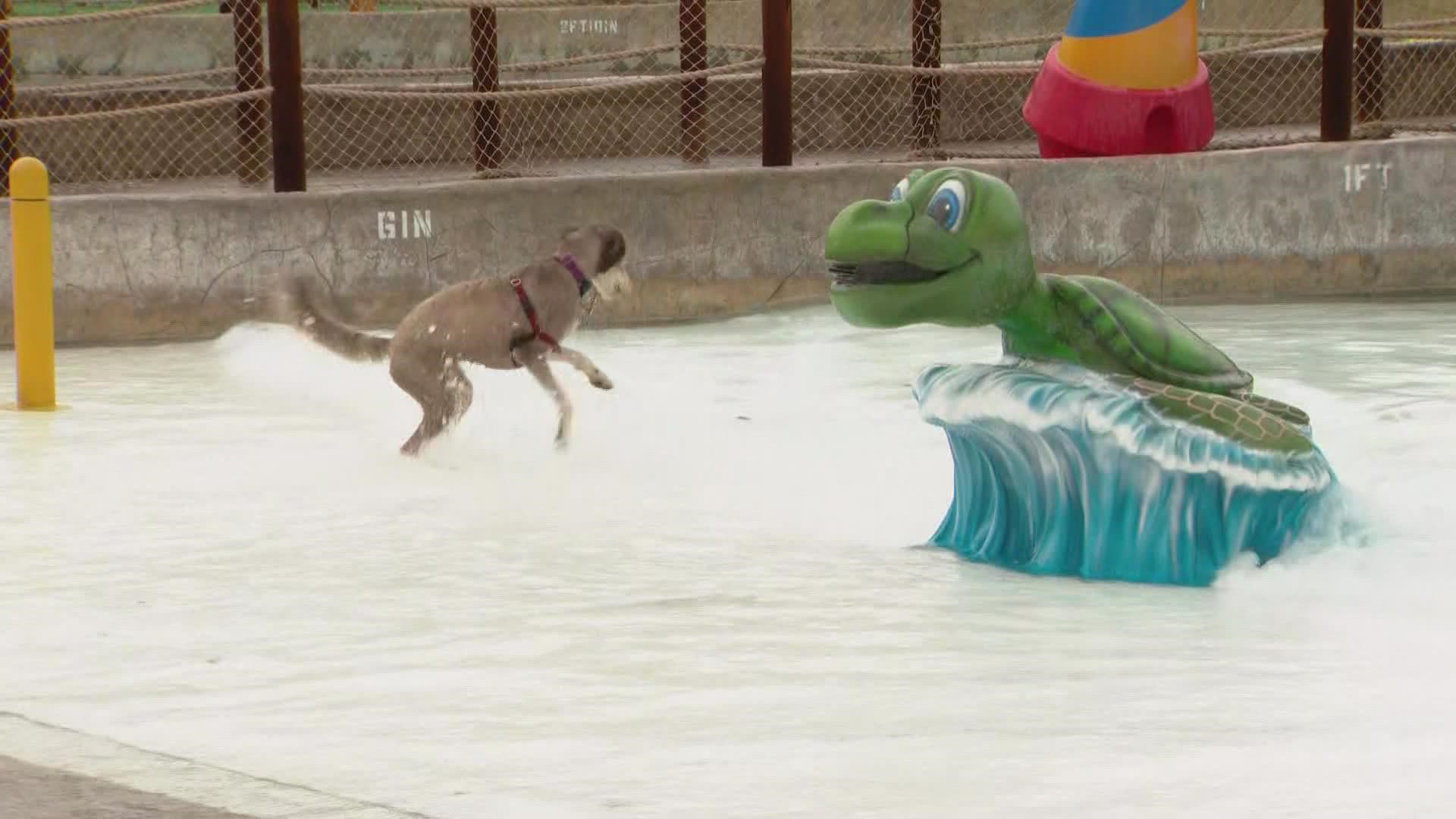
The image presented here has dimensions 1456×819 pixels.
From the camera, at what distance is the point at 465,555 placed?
805 cm

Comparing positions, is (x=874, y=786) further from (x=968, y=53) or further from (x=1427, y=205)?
(x=968, y=53)

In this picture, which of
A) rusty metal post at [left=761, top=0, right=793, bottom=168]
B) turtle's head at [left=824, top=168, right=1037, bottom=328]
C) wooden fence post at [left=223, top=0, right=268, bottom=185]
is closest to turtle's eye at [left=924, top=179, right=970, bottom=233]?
turtle's head at [left=824, top=168, right=1037, bottom=328]

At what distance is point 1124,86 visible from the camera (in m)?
15.6

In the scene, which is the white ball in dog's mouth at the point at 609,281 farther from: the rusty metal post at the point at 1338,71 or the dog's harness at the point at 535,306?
the rusty metal post at the point at 1338,71

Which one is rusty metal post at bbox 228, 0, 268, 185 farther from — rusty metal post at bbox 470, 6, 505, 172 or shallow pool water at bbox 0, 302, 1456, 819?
shallow pool water at bbox 0, 302, 1456, 819

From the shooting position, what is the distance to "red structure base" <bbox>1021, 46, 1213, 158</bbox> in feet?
51.3

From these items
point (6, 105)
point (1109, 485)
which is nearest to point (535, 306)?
point (1109, 485)

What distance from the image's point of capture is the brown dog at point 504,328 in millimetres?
10055

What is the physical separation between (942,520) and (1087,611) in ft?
4.63

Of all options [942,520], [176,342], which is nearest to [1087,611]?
[942,520]

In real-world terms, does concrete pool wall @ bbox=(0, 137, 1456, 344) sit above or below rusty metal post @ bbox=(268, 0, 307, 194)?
below

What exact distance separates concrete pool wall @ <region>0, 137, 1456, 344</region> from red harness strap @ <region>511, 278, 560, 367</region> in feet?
13.9

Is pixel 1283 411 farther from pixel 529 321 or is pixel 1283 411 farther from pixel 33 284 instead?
pixel 33 284

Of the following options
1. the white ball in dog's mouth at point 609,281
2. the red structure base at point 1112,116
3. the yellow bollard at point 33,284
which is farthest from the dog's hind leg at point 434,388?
the red structure base at point 1112,116
